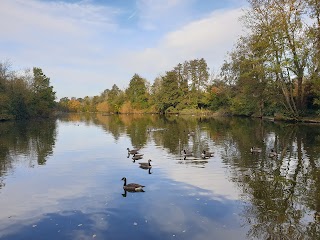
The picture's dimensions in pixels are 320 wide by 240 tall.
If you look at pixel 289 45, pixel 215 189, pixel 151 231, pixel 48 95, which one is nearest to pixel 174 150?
pixel 215 189

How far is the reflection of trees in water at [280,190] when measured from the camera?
29.3ft

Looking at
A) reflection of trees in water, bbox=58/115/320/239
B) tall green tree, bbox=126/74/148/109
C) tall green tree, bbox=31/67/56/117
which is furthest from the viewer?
tall green tree, bbox=126/74/148/109

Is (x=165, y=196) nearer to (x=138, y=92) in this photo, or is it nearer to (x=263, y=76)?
(x=263, y=76)

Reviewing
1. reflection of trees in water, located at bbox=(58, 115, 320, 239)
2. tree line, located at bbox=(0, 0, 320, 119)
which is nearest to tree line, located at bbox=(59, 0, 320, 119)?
tree line, located at bbox=(0, 0, 320, 119)

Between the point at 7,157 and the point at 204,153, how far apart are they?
1322 centimetres

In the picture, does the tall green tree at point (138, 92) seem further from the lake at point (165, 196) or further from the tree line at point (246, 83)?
the lake at point (165, 196)

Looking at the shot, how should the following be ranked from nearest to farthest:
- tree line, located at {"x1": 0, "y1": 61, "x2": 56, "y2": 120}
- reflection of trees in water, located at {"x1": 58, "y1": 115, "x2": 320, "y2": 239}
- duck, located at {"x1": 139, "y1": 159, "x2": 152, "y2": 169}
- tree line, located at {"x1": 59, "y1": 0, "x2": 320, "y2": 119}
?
reflection of trees in water, located at {"x1": 58, "y1": 115, "x2": 320, "y2": 239} < duck, located at {"x1": 139, "y1": 159, "x2": 152, "y2": 169} < tree line, located at {"x1": 59, "y1": 0, "x2": 320, "y2": 119} < tree line, located at {"x1": 0, "y1": 61, "x2": 56, "y2": 120}

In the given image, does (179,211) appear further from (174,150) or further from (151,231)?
(174,150)

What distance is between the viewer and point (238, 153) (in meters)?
21.5

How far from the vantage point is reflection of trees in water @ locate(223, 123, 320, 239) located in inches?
352

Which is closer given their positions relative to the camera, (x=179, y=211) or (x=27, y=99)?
(x=179, y=211)

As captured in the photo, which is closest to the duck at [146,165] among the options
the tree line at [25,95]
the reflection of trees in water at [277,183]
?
the reflection of trees in water at [277,183]

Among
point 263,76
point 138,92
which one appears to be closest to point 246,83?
point 263,76

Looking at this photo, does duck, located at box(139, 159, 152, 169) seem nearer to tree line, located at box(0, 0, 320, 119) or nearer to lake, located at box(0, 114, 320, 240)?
lake, located at box(0, 114, 320, 240)
